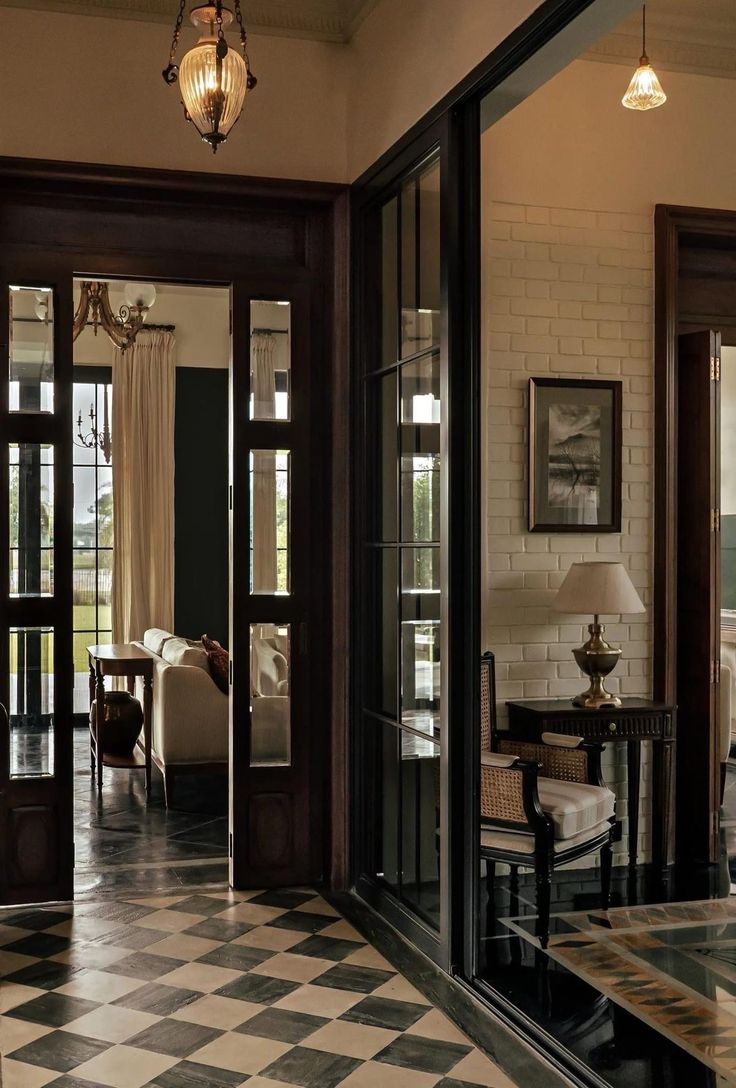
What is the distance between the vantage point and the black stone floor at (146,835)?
203 inches

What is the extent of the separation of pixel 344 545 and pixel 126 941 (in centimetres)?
→ 186

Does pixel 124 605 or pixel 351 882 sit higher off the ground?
pixel 124 605

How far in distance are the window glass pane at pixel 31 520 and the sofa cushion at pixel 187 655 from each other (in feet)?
7.35

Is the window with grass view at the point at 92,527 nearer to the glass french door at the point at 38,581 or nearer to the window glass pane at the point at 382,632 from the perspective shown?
the glass french door at the point at 38,581

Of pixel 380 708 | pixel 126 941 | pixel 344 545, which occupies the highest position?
pixel 344 545

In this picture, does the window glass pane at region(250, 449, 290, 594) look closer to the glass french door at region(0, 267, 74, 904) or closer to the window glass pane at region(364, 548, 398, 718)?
the window glass pane at region(364, 548, 398, 718)

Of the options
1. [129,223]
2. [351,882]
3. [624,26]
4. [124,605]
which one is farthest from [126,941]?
[124,605]

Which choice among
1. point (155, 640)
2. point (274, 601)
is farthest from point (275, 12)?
point (155, 640)

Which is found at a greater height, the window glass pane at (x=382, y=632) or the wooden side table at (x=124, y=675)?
the window glass pane at (x=382, y=632)

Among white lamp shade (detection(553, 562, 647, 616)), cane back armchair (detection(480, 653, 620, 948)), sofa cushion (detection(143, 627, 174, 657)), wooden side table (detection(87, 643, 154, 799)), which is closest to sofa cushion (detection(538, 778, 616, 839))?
cane back armchair (detection(480, 653, 620, 948))

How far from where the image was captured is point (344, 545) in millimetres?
5066

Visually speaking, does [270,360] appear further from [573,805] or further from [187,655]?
[187,655]

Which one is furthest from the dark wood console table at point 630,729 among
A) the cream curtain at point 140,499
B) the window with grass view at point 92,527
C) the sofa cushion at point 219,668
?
the window with grass view at point 92,527

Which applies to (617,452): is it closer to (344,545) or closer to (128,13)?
(344,545)
